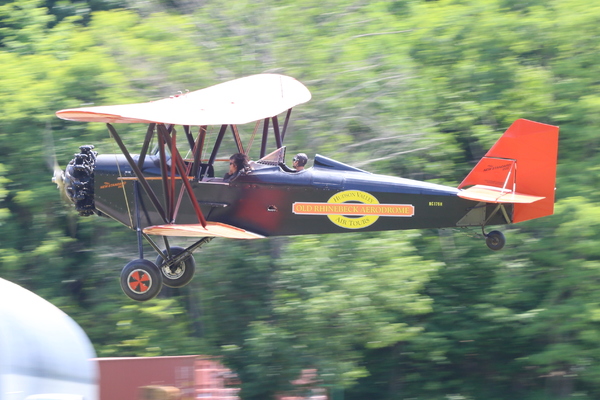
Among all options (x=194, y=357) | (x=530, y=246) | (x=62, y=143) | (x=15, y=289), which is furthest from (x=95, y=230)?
(x=15, y=289)

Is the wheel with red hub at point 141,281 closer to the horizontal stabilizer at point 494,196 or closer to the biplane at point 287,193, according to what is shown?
the biplane at point 287,193

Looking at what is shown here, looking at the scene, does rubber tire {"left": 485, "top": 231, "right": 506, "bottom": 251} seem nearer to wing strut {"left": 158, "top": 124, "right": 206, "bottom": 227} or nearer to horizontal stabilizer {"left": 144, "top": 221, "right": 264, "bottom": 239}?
horizontal stabilizer {"left": 144, "top": 221, "right": 264, "bottom": 239}

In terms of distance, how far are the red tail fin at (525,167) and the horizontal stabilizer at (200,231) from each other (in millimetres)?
2639

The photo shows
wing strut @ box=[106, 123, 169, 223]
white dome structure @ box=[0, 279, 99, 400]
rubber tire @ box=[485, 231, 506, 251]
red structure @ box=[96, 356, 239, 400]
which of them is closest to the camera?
white dome structure @ box=[0, 279, 99, 400]

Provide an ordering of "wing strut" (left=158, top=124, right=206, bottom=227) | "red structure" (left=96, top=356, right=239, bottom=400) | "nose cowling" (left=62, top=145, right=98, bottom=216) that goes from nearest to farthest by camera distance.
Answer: "wing strut" (left=158, top=124, right=206, bottom=227)
"nose cowling" (left=62, top=145, right=98, bottom=216)
"red structure" (left=96, top=356, right=239, bottom=400)

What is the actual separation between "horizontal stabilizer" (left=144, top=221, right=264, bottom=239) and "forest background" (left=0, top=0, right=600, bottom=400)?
371 cm

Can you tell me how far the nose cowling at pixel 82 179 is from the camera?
9164 millimetres

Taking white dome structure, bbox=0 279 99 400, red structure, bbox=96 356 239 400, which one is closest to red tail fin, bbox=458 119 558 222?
white dome structure, bbox=0 279 99 400

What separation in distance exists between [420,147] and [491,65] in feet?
8.08

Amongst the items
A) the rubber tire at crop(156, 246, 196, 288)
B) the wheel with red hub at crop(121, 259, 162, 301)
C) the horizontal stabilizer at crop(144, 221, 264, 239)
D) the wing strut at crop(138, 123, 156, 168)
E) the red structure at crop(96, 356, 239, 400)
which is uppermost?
the wing strut at crop(138, 123, 156, 168)

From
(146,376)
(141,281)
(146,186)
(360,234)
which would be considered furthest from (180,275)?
(360,234)

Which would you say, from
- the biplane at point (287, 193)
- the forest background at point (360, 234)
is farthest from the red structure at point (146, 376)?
the biplane at point (287, 193)

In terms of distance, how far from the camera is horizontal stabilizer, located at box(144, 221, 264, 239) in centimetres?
820

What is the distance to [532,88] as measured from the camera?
1401cm
